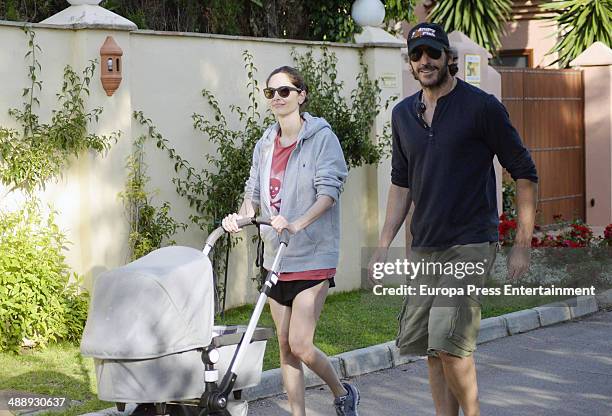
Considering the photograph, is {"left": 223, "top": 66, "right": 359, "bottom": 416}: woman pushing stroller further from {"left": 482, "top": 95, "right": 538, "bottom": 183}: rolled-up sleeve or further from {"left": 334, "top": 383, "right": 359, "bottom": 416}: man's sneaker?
{"left": 482, "top": 95, "right": 538, "bottom": 183}: rolled-up sleeve

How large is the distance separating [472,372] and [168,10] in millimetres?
7663

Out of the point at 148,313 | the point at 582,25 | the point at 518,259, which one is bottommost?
the point at 148,313

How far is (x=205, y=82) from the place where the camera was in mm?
10070

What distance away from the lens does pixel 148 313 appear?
16.0 feet

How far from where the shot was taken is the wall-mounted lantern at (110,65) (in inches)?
353

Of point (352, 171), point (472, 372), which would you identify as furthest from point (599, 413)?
point (352, 171)

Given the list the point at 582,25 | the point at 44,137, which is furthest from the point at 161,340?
the point at 582,25

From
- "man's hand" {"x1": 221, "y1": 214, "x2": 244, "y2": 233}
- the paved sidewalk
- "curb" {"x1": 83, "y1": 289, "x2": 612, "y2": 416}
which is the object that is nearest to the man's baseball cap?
"man's hand" {"x1": 221, "y1": 214, "x2": 244, "y2": 233}

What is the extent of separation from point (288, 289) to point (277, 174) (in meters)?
0.62

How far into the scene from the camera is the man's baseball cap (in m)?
5.47

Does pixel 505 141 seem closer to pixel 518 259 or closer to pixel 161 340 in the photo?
pixel 518 259

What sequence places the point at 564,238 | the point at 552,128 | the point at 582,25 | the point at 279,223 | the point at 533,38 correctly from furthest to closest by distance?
the point at 533,38, the point at 582,25, the point at 552,128, the point at 564,238, the point at 279,223

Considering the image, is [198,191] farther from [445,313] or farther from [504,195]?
[504,195]

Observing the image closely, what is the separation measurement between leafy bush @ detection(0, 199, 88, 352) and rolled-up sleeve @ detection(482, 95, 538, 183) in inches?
158
